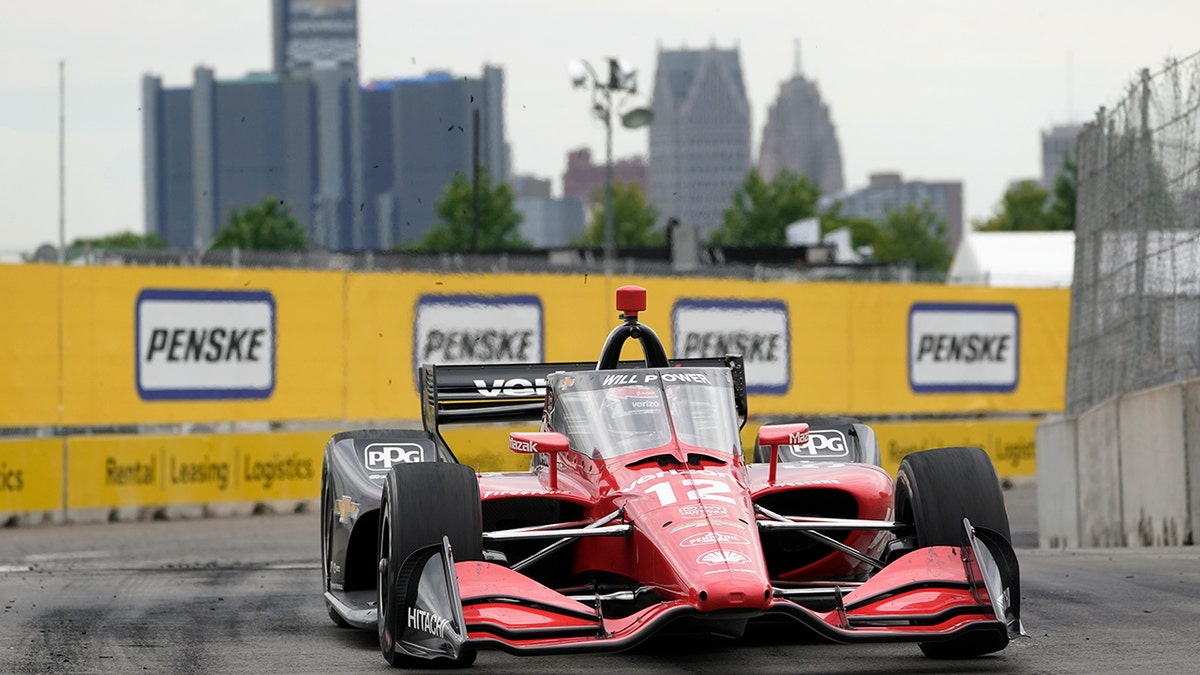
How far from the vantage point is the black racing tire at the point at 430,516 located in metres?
7.50

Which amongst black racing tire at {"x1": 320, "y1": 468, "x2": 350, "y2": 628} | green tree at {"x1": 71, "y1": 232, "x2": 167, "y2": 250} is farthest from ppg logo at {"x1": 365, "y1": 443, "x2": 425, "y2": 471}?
green tree at {"x1": 71, "y1": 232, "x2": 167, "y2": 250}

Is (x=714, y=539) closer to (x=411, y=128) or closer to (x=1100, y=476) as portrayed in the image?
(x=1100, y=476)

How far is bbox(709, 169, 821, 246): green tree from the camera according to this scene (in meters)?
85.5

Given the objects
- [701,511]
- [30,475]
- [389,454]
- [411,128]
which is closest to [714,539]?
[701,511]

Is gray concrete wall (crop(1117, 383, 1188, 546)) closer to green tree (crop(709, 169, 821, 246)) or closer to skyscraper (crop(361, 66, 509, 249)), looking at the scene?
skyscraper (crop(361, 66, 509, 249))

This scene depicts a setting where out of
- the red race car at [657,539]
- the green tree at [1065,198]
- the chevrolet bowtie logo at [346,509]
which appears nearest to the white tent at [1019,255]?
the green tree at [1065,198]

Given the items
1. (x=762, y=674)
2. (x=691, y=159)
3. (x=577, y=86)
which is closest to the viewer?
(x=762, y=674)

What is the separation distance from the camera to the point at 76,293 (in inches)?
768

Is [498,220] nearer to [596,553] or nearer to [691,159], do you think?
[691,159]

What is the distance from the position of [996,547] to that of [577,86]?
22473mm

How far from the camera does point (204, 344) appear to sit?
2041 cm

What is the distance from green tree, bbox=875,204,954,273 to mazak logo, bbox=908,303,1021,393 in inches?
2977

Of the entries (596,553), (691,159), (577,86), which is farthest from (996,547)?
(691,159)

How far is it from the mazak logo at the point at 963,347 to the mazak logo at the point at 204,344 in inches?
355
